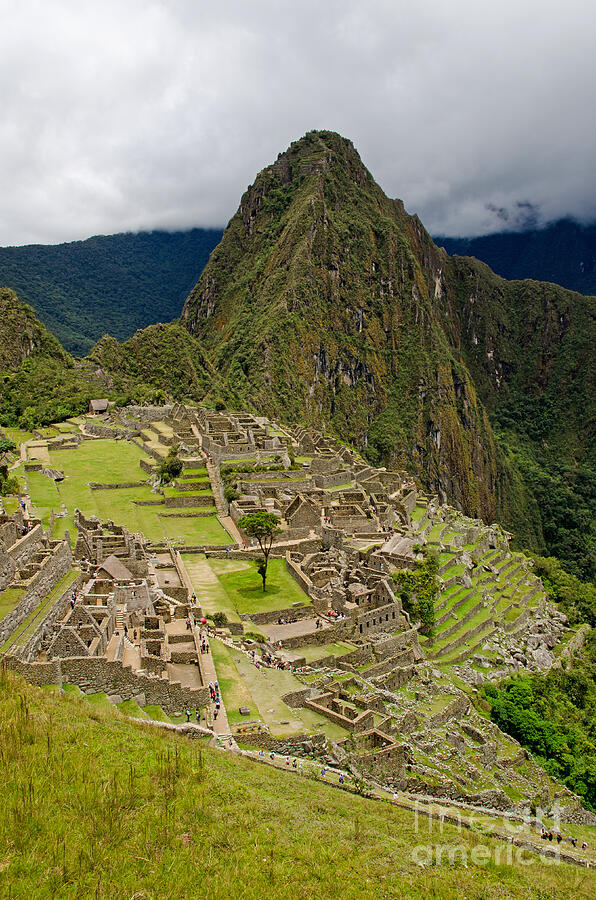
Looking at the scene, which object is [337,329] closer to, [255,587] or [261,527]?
[261,527]

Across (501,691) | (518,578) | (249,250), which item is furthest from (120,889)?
(249,250)

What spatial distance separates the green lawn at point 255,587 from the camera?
1109 inches

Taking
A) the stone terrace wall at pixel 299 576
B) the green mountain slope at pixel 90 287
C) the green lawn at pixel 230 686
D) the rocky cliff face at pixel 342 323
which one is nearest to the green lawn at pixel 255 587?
the stone terrace wall at pixel 299 576

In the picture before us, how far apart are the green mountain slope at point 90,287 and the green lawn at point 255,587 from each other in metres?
108

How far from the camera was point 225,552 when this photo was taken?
34.7 meters

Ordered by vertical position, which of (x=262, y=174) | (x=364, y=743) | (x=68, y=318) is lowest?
(x=364, y=743)

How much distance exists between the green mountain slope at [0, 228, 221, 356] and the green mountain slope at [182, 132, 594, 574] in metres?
15.1

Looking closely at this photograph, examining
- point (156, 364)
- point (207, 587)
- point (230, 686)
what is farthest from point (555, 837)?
point (156, 364)

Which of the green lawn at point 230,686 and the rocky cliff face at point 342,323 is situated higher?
the rocky cliff face at point 342,323

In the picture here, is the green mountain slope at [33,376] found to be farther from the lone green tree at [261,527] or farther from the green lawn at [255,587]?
the green lawn at [255,587]

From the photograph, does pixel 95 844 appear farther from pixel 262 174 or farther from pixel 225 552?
pixel 262 174

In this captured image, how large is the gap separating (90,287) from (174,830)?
537 ft

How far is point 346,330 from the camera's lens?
16200cm

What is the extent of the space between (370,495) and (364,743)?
97.8ft
